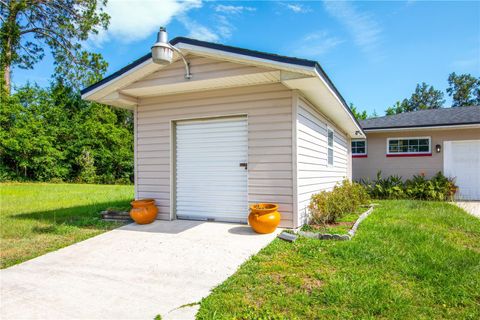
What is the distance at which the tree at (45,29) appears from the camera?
54.6ft

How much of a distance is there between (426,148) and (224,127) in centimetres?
904

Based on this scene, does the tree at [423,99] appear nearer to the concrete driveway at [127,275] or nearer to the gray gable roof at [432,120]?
the gray gable roof at [432,120]

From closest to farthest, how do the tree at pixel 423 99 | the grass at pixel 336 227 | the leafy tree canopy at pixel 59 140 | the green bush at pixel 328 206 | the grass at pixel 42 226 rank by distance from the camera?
the grass at pixel 42 226, the grass at pixel 336 227, the green bush at pixel 328 206, the leafy tree canopy at pixel 59 140, the tree at pixel 423 99

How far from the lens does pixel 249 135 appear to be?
530cm

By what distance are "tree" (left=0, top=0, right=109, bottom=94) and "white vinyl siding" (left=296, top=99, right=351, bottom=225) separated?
17.7m

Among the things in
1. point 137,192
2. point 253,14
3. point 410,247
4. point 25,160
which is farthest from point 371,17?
point 25,160

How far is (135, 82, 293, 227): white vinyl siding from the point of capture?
5.05 meters

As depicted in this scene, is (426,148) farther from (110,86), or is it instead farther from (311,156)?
(110,86)

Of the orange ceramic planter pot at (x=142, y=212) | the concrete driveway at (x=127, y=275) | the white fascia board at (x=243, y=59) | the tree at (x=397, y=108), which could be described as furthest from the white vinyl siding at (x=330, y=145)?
the tree at (x=397, y=108)

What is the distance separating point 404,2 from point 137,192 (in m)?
7.96

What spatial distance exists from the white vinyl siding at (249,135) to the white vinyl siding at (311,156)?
28 centimetres

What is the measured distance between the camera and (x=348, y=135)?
1111 cm

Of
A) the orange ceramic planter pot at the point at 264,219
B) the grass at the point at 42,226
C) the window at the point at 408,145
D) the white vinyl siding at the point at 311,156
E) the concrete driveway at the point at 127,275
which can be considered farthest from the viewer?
the window at the point at 408,145

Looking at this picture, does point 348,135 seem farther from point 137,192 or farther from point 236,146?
point 137,192
